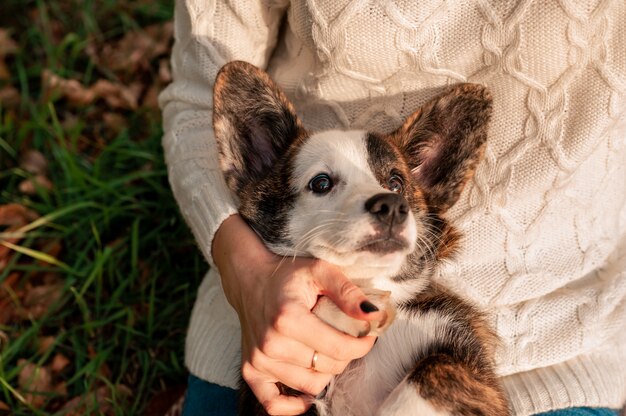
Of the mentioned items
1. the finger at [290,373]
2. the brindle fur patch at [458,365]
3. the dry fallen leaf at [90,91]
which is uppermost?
the brindle fur patch at [458,365]

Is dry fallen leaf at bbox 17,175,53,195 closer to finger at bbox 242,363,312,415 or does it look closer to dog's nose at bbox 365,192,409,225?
finger at bbox 242,363,312,415

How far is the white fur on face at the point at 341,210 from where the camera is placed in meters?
1.85

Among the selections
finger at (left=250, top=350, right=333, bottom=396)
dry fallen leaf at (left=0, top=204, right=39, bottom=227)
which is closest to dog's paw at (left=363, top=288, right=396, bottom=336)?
finger at (left=250, top=350, right=333, bottom=396)

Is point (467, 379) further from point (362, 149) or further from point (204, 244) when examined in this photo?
point (204, 244)

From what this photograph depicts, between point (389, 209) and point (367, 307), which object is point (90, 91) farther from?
point (367, 307)

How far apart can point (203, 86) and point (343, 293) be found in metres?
1.09

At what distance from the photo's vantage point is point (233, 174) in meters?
2.22

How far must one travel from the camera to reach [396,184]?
85.5 inches

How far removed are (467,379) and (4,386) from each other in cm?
211

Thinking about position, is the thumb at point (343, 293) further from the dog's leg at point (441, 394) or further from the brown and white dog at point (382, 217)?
the dog's leg at point (441, 394)

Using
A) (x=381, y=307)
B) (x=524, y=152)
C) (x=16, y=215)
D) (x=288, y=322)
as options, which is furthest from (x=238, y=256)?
(x=16, y=215)

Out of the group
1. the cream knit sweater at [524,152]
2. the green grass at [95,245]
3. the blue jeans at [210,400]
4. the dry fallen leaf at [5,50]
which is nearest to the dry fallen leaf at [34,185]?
the green grass at [95,245]

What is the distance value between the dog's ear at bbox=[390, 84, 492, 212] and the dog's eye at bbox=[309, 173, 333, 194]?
321 mm

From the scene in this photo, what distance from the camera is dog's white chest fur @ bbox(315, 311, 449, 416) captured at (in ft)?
6.47
